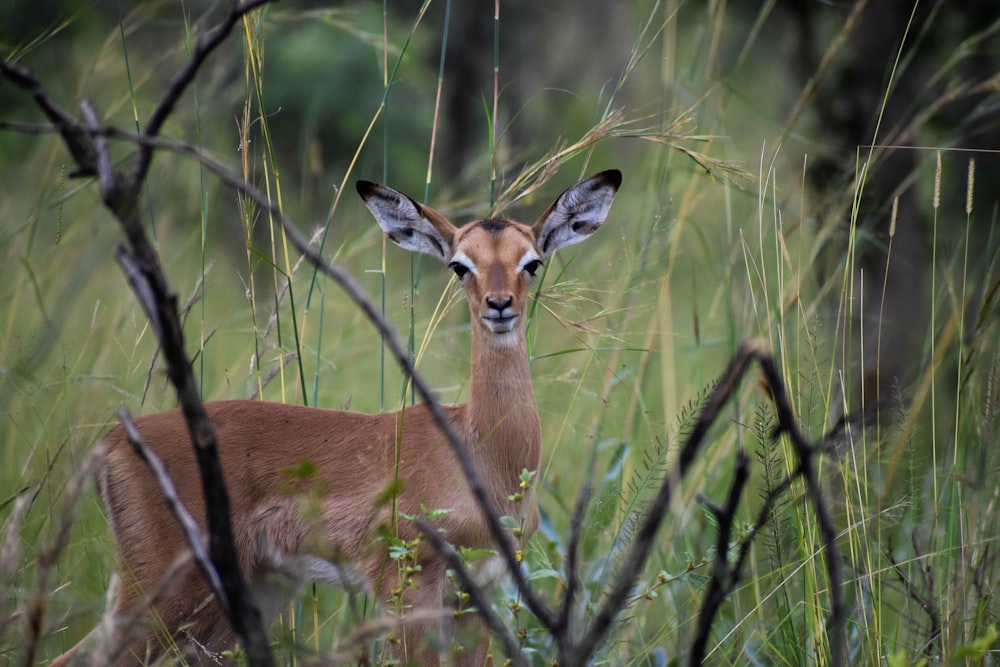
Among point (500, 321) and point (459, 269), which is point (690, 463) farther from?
point (459, 269)

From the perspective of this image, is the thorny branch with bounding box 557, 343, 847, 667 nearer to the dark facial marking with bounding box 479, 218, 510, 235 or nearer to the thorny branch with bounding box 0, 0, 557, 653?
the thorny branch with bounding box 0, 0, 557, 653

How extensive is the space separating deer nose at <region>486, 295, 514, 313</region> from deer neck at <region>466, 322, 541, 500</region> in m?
0.28

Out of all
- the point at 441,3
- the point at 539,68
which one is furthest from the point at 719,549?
the point at 539,68

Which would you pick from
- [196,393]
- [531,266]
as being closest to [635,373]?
[531,266]

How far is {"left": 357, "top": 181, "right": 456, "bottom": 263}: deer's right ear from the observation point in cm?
449

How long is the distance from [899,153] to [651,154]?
2165 mm

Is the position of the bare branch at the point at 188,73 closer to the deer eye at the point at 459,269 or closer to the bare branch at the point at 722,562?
the bare branch at the point at 722,562

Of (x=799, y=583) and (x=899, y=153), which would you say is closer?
(x=799, y=583)

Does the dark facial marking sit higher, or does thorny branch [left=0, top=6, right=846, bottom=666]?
the dark facial marking

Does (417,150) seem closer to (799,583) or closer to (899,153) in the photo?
(899,153)

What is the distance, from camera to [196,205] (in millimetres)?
8391

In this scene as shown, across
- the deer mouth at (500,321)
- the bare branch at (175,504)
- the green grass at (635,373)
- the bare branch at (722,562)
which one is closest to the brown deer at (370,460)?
the deer mouth at (500,321)

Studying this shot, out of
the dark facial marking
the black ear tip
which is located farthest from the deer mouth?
the black ear tip

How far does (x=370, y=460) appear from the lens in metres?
4.62
